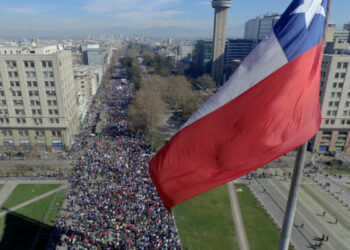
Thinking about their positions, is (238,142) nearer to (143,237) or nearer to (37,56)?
(143,237)

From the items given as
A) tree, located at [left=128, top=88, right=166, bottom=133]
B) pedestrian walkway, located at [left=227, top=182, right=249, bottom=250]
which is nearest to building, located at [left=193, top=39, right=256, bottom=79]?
tree, located at [left=128, top=88, right=166, bottom=133]

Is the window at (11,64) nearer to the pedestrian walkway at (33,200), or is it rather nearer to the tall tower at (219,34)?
the pedestrian walkway at (33,200)

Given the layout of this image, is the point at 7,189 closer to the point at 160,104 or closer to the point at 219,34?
the point at 160,104

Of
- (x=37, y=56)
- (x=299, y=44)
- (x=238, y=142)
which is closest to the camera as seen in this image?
(x=299, y=44)

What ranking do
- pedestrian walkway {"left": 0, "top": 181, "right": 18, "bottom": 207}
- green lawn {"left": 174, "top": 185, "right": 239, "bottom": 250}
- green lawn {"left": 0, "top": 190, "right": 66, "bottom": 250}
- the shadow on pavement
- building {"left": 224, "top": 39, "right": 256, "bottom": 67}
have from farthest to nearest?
building {"left": 224, "top": 39, "right": 256, "bottom": 67}, pedestrian walkway {"left": 0, "top": 181, "right": 18, "bottom": 207}, green lawn {"left": 174, "top": 185, "right": 239, "bottom": 250}, green lawn {"left": 0, "top": 190, "right": 66, "bottom": 250}, the shadow on pavement

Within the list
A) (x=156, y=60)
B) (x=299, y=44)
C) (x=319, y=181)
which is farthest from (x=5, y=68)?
(x=156, y=60)

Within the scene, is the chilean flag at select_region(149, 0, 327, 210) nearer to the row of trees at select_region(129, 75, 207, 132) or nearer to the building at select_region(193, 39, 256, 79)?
the row of trees at select_region(129, 75, 207, 132)
